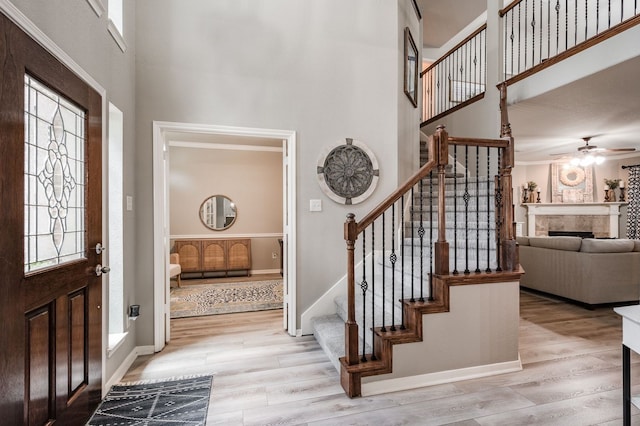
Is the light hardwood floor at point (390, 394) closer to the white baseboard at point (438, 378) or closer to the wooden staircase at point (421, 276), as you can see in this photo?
the white baseboard at point (438, 378)

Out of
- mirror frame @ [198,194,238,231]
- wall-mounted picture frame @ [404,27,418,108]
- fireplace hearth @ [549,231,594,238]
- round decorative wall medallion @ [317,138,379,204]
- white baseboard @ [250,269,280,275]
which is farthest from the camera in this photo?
fireplace hearth @ [549,231,594,238]

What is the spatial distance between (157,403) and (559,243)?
510cm

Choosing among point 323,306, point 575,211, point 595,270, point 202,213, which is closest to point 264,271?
point 202,213

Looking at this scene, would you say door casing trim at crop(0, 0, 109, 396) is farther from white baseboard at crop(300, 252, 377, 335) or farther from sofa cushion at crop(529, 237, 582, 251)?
sofa cushion at crop(529, 237, 582, 251)

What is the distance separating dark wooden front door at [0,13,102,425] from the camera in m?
1.30

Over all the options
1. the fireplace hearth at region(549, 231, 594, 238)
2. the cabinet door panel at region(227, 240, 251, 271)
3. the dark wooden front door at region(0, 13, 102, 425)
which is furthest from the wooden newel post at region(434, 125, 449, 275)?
the fireplace hearth at region(549, 231, 594, 238)

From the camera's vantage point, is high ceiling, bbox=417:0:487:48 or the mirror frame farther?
the mirror frame

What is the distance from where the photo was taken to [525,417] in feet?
6.44

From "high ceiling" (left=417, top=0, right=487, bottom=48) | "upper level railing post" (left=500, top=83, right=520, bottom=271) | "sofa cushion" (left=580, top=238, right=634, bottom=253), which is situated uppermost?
"high ceiling" (left=417, top=0, right=487, bottom=48)

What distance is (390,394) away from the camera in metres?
2.24

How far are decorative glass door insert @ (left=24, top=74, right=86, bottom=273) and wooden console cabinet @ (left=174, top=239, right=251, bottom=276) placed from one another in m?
4.26

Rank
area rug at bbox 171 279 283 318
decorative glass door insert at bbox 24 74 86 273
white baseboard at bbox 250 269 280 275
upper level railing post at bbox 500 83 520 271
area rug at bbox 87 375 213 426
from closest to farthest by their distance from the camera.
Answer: decorative glass door insert at bbox 24 74 86 273 < area rug at bbox 87 375 213 426 < upper level railing post at bbox 500 83 520 271 < area rug at bbox 171 279 283 318 < white baseboard at bbox 250 269 280 275

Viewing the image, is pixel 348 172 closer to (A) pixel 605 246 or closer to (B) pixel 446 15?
(A) pixel 605 246

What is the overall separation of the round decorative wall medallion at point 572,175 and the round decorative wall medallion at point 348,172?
7.43 metres
